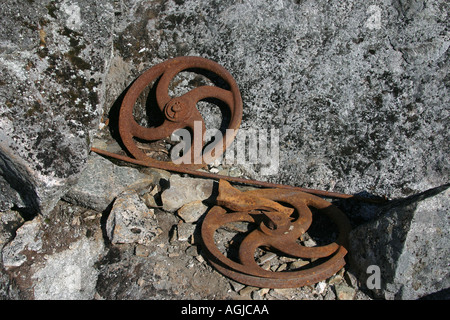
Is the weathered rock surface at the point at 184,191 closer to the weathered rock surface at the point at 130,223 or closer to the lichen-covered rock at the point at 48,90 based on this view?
the weathered rock surface at the point at 130,223

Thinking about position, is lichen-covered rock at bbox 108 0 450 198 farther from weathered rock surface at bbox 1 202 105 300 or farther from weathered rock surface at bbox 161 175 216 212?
weathered rock surface at bbox 1 202 105 300

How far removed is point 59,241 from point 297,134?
2160 millimetres

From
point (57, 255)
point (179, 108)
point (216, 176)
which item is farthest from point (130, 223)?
point (179, 108)

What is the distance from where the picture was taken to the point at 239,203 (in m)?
3.23

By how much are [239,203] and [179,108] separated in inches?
40.3

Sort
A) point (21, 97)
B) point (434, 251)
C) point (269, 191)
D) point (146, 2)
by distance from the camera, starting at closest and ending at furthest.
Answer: point (434, 251), point (21, 97), point (269, 191), point (146, 2)

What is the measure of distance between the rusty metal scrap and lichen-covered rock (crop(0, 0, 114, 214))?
1.15 ft

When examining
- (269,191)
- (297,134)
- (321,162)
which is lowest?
(269,191)

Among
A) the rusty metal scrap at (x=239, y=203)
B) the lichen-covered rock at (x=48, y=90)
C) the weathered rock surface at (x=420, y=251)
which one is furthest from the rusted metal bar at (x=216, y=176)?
the weathered rock surface at (x=420, y=251)

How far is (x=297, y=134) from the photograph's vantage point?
368 centimetres

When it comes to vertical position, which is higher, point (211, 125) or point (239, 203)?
point (211, 125)

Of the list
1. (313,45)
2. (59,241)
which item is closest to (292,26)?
(313,45)

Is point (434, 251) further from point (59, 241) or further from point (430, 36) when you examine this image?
point (59, 241)

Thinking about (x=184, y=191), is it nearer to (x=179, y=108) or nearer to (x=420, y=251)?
(x=179, y=108)
